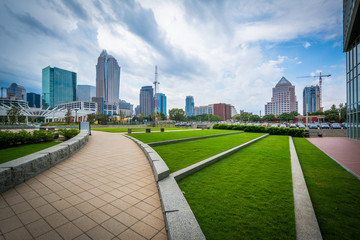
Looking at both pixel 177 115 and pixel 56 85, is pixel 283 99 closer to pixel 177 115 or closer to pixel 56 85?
pixel 177 115

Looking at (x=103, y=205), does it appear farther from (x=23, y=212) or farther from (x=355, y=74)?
(x=355, y=74)

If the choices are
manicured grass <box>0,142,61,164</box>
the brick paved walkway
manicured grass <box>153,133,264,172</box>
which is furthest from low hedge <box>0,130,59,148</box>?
the brick paved walkway

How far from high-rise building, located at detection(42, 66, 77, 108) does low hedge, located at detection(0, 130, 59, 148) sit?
212118 mm

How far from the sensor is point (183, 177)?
4.92 metres

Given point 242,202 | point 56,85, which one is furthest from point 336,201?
point 56,85

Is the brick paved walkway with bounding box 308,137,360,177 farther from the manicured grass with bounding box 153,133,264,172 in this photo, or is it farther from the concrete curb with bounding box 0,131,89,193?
the concrete curb with bounding box 0,131,89,193

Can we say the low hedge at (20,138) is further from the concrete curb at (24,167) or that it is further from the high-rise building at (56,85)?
the high-rise building at (56,85)

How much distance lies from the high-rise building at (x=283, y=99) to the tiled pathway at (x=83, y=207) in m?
204

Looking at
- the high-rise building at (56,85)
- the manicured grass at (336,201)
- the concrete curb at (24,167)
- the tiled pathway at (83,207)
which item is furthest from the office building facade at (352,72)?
the high-rise building at (56,85)

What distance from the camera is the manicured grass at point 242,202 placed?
99.6 inches

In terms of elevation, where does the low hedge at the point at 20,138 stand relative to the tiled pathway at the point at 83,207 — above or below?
above

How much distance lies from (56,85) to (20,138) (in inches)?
8771

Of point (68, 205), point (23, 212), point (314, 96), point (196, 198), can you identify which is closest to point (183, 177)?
point (196, 198)

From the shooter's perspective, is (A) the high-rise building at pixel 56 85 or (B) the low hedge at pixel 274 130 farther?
(A) the high-rise building at pixel 56 85
